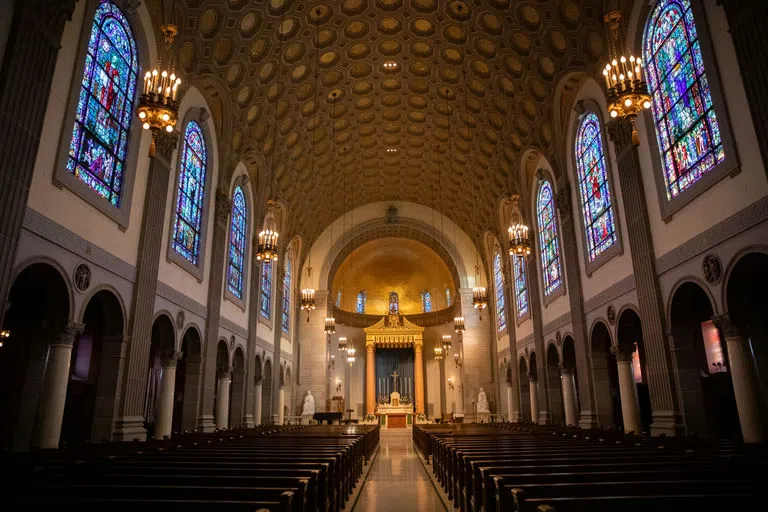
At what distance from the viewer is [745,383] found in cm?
1080

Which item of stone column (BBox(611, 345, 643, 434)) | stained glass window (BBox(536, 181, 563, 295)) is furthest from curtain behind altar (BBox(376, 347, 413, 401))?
stone column (BBox(611, 345, 643, 434))

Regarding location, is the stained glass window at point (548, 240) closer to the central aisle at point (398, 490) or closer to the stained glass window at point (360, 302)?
the central aisle at point (398, 490)

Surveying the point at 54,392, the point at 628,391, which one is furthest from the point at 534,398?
the point at 54,392

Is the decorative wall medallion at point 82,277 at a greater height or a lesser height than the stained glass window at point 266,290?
lesser

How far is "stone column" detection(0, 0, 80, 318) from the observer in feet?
27.9

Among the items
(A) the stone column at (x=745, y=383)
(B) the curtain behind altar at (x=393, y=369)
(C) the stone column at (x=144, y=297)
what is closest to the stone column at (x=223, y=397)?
(C) the stone column at (x=144, y=297)

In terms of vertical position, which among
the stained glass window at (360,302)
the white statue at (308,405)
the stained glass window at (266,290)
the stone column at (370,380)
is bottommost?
the white statue at (308,405)

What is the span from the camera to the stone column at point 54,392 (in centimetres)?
1048

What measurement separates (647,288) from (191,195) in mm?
15156

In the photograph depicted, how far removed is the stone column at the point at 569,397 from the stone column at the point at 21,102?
19.4 meters

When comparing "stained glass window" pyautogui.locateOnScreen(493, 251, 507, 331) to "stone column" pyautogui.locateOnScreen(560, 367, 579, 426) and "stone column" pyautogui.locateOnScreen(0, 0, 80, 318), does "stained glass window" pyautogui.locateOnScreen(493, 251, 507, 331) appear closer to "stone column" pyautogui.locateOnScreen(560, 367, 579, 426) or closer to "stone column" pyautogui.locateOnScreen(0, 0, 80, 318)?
"stone column" pyautogui.locateOnScreen(560, 367, 579, 426)

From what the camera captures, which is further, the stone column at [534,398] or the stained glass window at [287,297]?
the stained glass window at [287,297]

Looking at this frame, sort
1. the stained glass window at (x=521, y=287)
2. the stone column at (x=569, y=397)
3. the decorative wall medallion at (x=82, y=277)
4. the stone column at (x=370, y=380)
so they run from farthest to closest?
the stone column at (x=370, y=380)
the stained glass window at (x=521, y=287)
the stone column at (x=569, y=397)
the decorative wall medallion at (x=82, y=277)

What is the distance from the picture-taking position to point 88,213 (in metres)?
11.7
